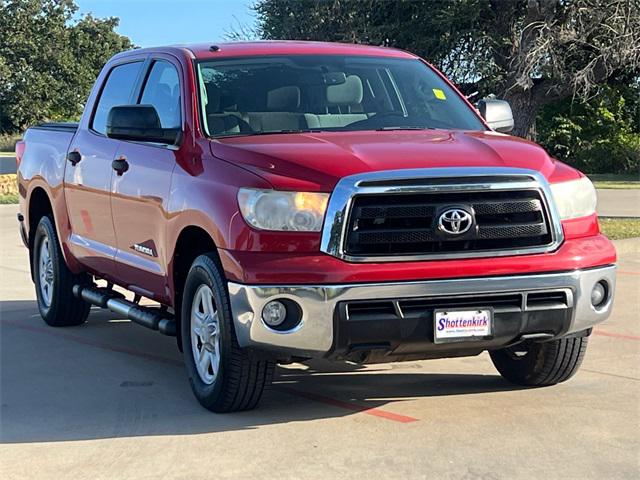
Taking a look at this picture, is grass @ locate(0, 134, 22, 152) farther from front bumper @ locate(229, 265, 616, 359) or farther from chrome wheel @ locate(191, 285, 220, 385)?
front bumper @ locate(229, 265, 616, 359)

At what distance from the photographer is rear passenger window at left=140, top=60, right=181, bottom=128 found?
668cm

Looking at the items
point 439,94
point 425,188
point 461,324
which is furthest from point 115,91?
point 461,324

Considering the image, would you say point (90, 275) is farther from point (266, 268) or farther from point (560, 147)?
point (560, 147)

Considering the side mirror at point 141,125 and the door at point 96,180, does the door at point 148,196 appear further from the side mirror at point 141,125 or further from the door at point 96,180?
the door at point 96,180

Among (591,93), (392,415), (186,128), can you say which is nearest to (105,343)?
(186,128)

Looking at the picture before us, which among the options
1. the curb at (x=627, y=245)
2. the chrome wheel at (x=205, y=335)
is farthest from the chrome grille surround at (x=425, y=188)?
the curb at (x=627, y=245)

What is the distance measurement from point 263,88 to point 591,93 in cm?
2639

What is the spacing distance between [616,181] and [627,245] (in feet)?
56.4

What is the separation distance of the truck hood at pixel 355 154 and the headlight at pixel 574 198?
0.12 meters

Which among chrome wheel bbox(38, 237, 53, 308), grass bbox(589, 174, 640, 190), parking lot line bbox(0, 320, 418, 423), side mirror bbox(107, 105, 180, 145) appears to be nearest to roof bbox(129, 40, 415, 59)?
side mirror bbox(107, 105, 180, 145)

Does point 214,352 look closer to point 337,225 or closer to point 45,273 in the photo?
point 337,225

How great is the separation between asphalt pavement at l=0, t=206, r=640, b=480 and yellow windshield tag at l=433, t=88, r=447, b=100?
1.74m

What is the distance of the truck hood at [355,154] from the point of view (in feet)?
17.6

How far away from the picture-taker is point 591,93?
103 ft
